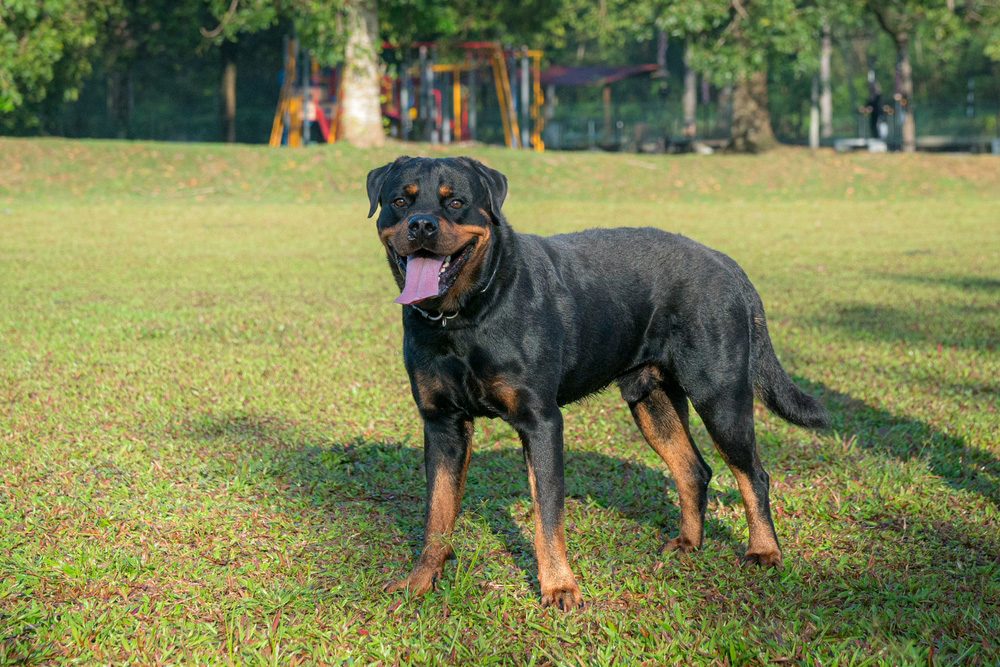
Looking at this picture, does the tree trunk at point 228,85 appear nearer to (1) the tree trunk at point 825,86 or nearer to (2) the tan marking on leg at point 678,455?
(1) the tree trunk at point 825,86

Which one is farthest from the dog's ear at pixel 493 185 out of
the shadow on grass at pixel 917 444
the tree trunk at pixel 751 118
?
the tree trunk at pixel 751 118

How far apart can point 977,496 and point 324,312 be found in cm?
674

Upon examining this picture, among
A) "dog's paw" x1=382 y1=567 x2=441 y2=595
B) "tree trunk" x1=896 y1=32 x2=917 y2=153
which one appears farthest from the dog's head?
"tree trunk" x1=896 y1=32 x2=917 y2=153

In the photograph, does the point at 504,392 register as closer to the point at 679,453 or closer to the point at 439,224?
the point at 439,224

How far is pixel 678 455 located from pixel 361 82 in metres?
26.4

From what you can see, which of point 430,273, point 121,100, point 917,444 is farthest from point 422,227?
point 121,100

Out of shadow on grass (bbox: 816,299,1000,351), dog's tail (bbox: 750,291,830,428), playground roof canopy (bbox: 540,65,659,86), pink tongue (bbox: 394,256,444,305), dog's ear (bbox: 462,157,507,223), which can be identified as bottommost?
shadow on grass (bbox: 816,299,1000,351)

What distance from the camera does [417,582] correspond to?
3875 millimetres

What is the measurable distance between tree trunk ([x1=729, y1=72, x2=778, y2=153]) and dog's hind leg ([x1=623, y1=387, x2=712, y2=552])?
28414 mm

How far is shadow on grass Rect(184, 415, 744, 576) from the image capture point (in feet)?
15.1

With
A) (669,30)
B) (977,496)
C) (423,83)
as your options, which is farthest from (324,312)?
(423,83)

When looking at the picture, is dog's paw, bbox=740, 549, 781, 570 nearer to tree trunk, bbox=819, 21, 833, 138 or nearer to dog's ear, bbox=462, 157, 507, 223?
dog's ear, bbox=462, 157, 507, 223

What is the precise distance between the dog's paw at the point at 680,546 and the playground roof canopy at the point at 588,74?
44.0 m

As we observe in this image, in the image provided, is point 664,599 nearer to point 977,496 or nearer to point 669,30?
point 977,496
